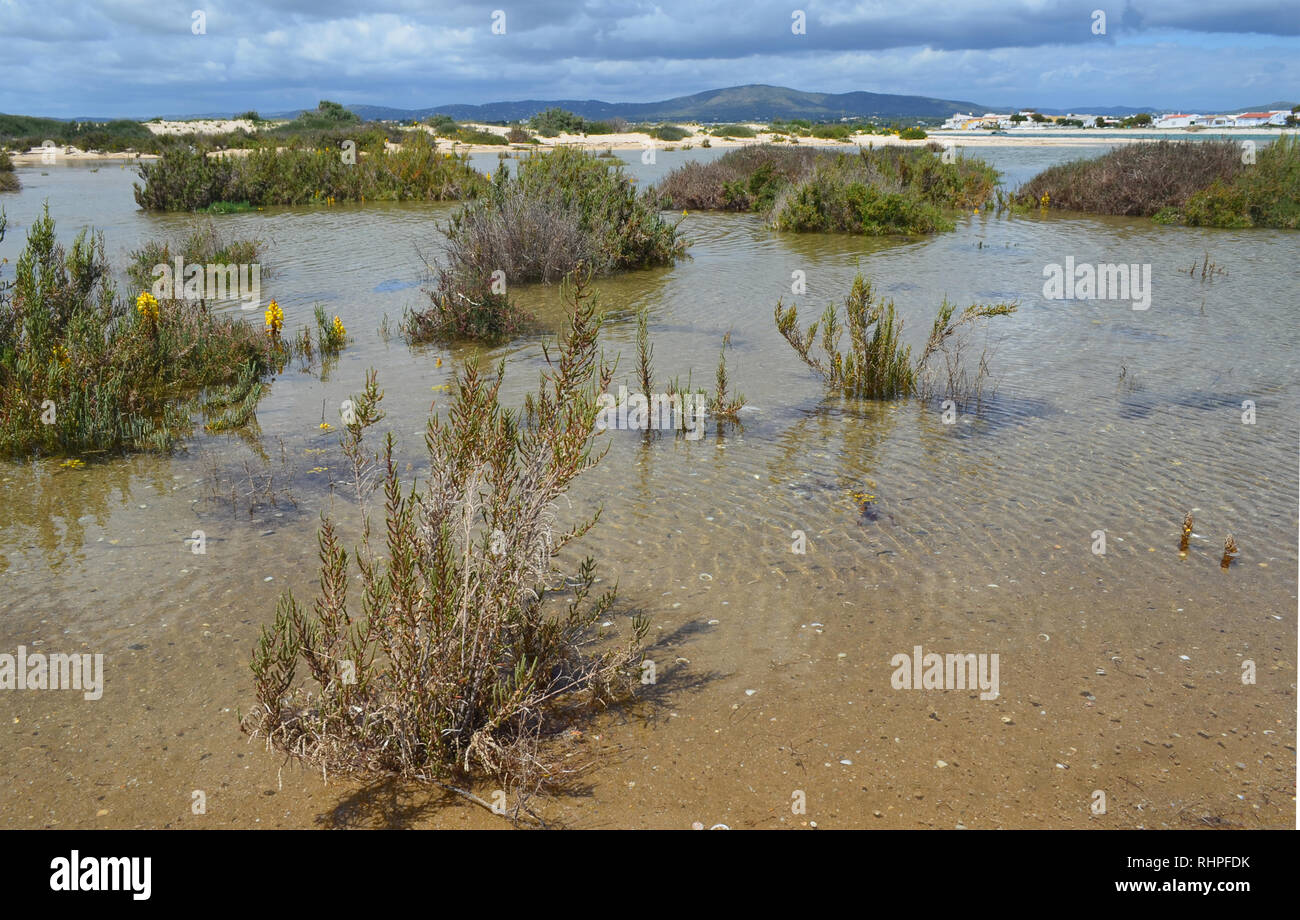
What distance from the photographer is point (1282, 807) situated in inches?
120

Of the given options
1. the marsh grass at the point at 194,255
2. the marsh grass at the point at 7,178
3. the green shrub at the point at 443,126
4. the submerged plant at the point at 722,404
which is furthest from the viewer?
the green shrub at the point at 443,126

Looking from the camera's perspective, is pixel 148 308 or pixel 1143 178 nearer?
pixel 148 308

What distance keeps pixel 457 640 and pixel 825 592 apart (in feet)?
6.80

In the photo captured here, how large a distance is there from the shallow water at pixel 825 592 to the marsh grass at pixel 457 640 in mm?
221

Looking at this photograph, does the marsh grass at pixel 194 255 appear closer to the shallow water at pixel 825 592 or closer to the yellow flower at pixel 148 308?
the yellow flower at pixel 148 308

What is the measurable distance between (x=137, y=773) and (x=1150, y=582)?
15.2 feet

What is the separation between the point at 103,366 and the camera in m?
7.13

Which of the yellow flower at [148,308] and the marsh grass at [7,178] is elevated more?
the marsh grass at [7,178]

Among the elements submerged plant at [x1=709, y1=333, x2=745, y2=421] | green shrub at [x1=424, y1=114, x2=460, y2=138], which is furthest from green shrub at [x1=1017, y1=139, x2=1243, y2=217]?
green shrub at [x1=424, y1=114, x2=460, y2=138]

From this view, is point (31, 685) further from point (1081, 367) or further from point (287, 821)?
point (1081, 367)

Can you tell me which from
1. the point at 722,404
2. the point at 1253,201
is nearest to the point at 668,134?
the point at 1253,201

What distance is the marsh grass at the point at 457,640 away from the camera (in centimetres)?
306

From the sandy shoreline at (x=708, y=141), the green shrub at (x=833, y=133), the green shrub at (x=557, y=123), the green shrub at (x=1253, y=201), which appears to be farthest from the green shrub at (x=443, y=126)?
the green shrub at (x=1253, y=201)

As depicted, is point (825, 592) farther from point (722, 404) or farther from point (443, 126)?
point (443, 126)
